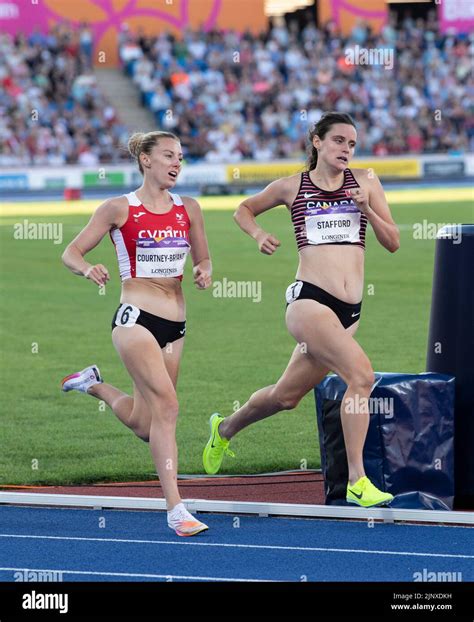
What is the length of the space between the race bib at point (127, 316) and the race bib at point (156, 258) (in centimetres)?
21

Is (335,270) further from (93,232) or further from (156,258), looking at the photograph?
(93,232)

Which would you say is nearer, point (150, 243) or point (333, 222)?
point (150, 243)

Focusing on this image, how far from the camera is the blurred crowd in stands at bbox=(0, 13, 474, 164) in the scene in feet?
129

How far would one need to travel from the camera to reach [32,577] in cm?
576

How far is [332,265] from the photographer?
7141 mm

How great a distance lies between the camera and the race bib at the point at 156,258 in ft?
22.8

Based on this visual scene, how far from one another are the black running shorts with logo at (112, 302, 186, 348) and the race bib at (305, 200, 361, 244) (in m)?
0.95

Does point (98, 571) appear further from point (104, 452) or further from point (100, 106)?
point (100, 106)

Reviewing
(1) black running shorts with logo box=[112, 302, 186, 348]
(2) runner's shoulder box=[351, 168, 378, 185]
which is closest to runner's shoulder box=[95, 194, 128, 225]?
(1) black running shorts with logo box=[112, 302, 186, 348]

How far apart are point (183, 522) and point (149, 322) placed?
3.51ft

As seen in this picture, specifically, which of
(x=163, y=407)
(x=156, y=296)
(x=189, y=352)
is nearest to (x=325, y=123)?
(x=156, y=296)

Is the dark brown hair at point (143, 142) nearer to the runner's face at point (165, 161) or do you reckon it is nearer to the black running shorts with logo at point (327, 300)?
the runner's face at point (165, 161)

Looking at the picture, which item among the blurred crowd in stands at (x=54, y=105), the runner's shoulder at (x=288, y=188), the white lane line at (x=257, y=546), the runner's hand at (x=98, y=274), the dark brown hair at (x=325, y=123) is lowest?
the white lane line at (x=257, y=546)

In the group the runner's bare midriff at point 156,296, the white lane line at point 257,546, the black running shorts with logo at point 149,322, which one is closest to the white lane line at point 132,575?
the white lane line at point 257,546
